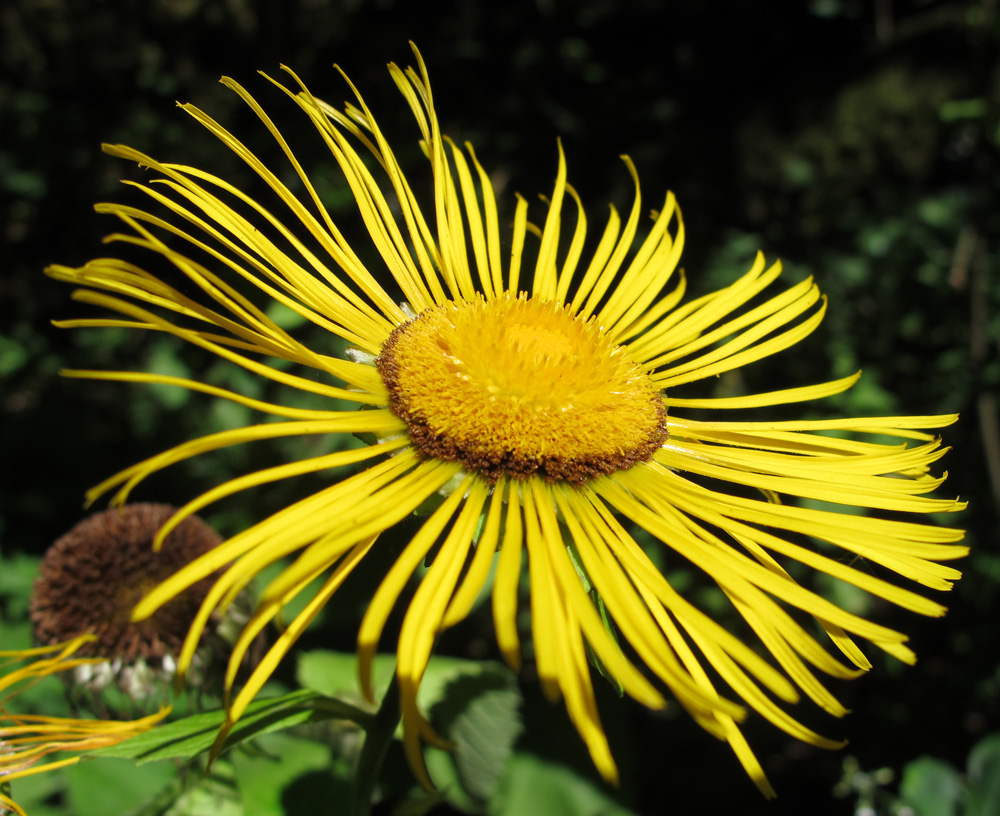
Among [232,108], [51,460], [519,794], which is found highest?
[232,108]

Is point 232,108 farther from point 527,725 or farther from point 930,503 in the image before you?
point 930,503

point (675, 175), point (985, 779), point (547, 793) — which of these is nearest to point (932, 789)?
point (985, 779)

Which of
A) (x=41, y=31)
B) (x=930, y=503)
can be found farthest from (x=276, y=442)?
(x=41, y=31)

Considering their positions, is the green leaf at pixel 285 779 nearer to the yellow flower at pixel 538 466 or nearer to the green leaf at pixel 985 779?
the yellow flower at pixel 538 466

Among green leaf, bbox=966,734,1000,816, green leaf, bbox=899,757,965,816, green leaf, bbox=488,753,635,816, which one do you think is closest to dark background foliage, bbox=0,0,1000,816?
green leaf, bbox=488,753,635,816

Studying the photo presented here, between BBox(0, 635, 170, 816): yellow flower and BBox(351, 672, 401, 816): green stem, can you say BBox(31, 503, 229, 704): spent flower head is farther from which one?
BBox(351, 672, 401, 816): green stem
